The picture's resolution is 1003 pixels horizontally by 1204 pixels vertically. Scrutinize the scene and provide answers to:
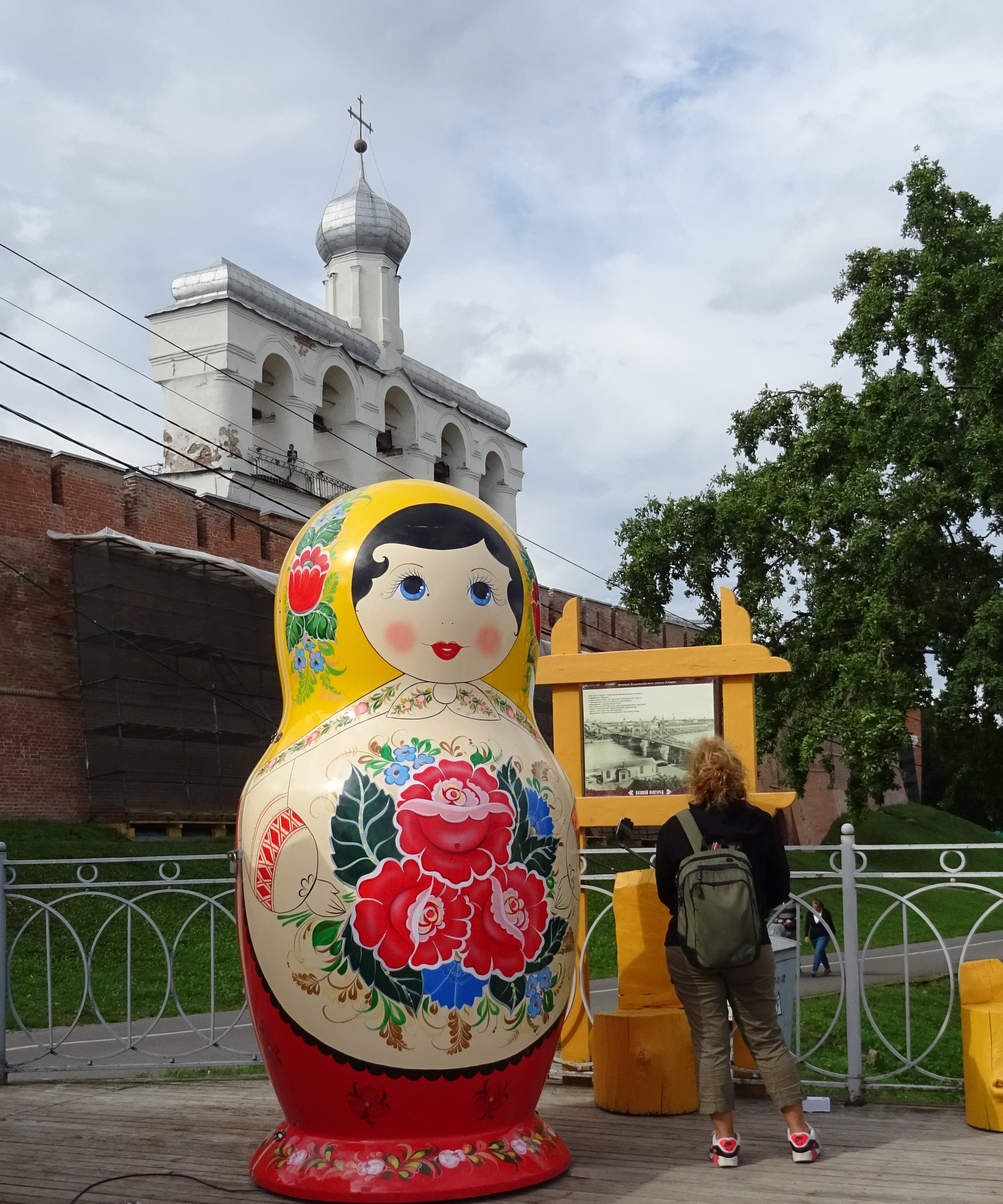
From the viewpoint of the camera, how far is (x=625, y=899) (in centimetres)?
645

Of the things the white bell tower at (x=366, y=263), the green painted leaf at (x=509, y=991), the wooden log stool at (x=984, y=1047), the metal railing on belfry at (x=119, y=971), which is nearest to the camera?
the green painted leaf at (x=509, y=991)

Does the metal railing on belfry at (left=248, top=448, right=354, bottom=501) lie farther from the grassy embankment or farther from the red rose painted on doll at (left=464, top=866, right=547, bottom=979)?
the red rose painted on doll at (left=464, top=866, right=547, bottom=979)

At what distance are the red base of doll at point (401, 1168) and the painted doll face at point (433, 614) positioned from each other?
1.61 m

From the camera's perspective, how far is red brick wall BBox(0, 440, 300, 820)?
19359 mm

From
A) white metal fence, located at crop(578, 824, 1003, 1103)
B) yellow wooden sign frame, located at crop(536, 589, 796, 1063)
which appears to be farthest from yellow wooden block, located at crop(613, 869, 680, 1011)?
yellow wooden sign frame, located at crop(536, 589, 796, 1063)

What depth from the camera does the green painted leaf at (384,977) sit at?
4.46 meters

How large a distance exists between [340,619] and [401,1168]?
1901 millimetres

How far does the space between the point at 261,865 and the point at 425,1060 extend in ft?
2.86

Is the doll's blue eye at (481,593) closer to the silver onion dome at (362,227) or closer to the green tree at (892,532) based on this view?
the green tree at (892,532)

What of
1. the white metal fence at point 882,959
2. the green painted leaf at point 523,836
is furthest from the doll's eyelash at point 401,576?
the white metal fence at point 882,959

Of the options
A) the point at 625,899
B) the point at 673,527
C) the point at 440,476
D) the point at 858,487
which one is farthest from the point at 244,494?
the point at 625,899

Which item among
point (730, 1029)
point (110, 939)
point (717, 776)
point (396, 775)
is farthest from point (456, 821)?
point (110, 939)

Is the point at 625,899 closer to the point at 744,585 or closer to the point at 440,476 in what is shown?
the point at 744,585

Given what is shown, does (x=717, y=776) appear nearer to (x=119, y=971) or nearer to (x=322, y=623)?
(x=322, y=623)
